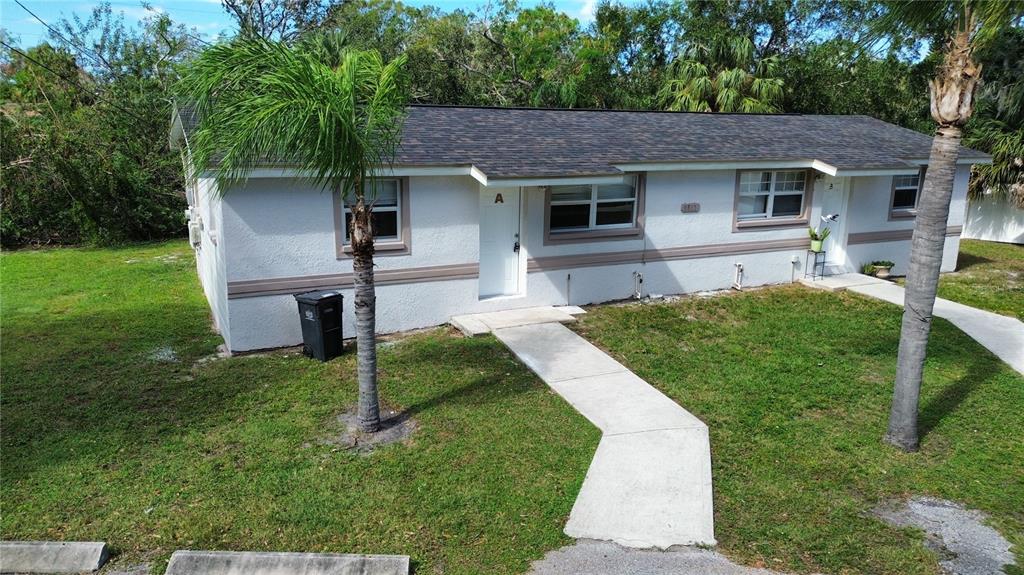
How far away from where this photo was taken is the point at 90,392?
331 inches

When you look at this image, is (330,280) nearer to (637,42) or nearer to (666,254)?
(666,254)

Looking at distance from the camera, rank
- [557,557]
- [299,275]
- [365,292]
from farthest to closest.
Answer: [299,275]
[365,292]
[557,557]

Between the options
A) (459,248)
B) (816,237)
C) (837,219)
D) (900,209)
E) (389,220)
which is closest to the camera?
(389,220)

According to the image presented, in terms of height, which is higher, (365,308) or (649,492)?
(365,308)

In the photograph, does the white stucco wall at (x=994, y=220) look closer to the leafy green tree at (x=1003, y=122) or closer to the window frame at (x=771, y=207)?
the leafy green tree at (x=1003, y=122)

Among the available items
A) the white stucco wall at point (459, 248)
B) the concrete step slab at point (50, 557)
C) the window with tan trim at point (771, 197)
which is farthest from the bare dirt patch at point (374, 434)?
the window with tan trim at point (771, 197)

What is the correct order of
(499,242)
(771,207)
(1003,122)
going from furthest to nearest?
(1003,122) < (771,207) < (499,242)

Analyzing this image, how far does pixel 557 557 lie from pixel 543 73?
90.9 ft

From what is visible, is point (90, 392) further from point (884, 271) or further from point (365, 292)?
point (884, 271)

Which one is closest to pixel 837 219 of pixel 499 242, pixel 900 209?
pixel 900 209

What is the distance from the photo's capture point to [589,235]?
481 inches

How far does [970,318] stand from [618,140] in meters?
6.95

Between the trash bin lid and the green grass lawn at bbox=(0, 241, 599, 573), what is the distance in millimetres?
875

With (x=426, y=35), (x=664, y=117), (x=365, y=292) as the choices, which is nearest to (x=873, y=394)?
(x=365, y=292)
